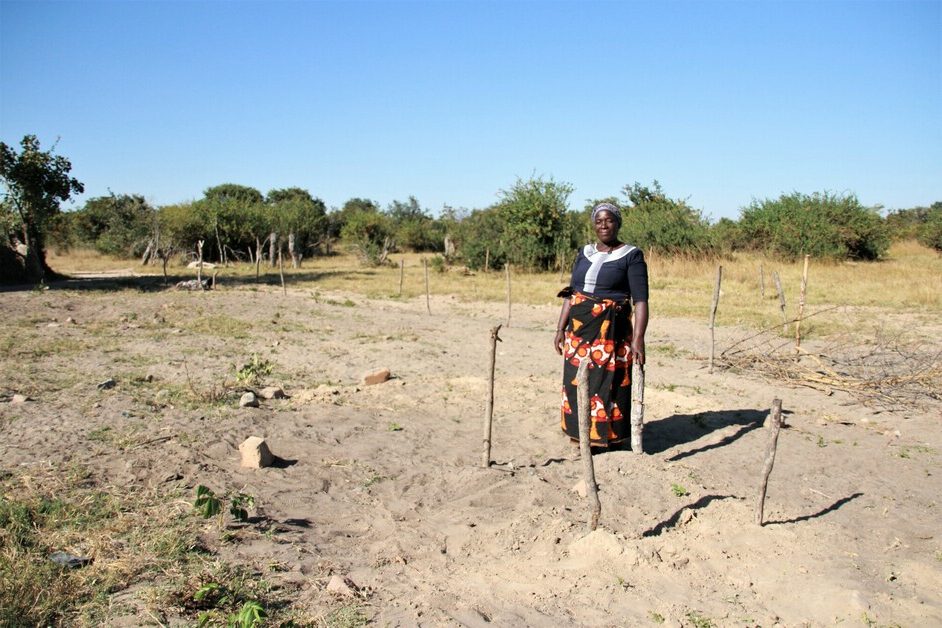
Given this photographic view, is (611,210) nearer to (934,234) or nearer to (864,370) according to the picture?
(864,370)

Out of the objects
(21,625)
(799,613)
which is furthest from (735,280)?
(21,625)

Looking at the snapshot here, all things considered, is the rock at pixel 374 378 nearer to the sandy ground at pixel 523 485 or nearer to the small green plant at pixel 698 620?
the sandy ground at pixel 523 485

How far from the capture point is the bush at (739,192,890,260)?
2475 cm

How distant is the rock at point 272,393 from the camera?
6651 mm

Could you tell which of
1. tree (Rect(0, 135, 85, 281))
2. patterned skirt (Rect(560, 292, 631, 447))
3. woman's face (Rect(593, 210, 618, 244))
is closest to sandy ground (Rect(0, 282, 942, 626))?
patterned skirt (Rect(560, 292, 631, 447))

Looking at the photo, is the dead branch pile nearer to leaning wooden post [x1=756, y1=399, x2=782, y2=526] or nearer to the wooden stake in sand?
leaning wooden post [x1=756, y1=399, x2=782, y2=526]

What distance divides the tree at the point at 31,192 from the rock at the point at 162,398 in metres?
14.2

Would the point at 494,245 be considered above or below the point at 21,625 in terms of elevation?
above

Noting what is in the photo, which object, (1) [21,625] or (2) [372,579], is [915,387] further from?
(1) [21,625]

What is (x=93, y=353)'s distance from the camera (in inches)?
332

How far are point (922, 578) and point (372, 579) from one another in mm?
2679

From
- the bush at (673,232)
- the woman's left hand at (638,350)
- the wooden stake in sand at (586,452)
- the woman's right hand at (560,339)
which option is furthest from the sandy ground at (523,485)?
the bush at (673,232)

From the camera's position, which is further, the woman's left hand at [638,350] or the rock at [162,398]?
the rock at [162,398]

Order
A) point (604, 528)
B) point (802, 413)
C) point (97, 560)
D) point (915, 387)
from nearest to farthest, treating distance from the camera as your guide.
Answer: point (97, 560) → point (604, 528) → point (802, 413) → point (915, 387)
